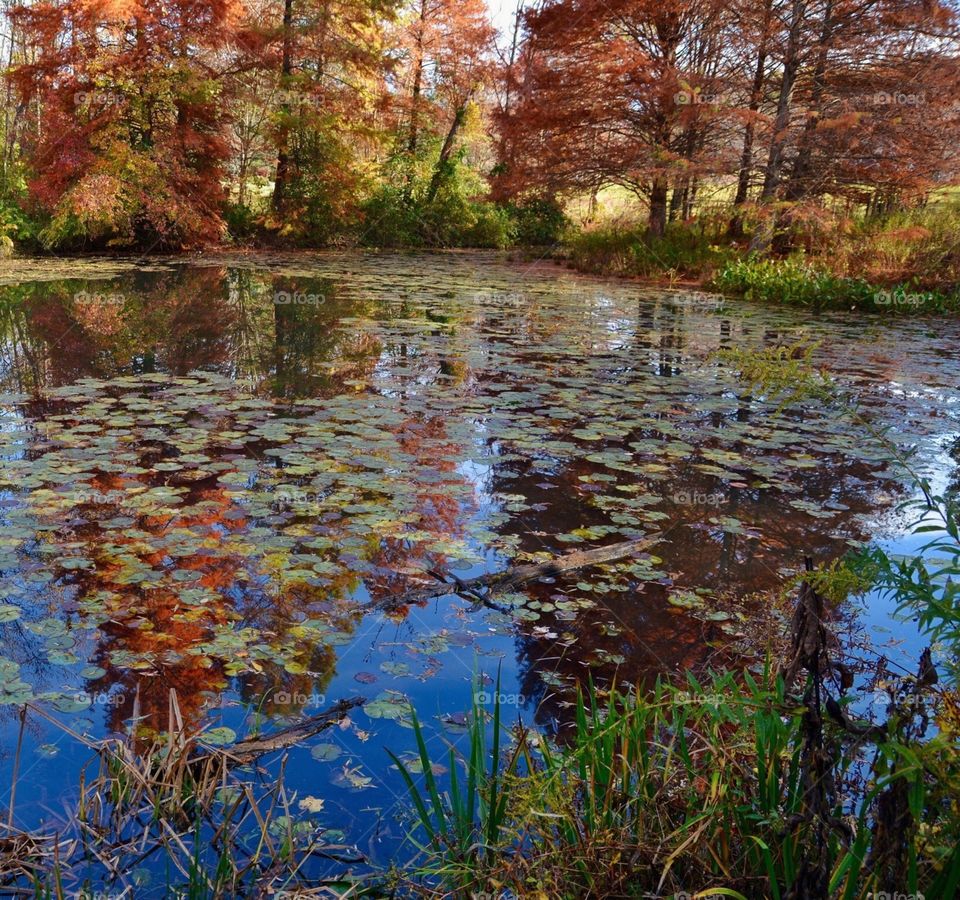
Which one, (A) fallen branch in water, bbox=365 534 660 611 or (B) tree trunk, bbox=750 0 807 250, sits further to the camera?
(B) tree trunk, bbox=750 0 807 250

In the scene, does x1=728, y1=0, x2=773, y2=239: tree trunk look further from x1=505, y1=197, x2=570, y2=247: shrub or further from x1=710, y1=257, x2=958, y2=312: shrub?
x1=505, y1=197, x2=570, y2=247: shrub

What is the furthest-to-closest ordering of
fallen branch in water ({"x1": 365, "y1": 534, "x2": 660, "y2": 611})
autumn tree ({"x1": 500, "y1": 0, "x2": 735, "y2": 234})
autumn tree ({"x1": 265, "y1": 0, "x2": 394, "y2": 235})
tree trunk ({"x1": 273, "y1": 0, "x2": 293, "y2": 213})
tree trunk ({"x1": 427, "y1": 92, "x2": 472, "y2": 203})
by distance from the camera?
tree trunk ({"x1": 427, "y1": 92, "x2": 472, "y2": 203})
autumn tree ({"x1": 265, "y1": 0, "x2": 394, "y2": 235})
tree trunk ({"x1": 273, "y1": 0, "x2": 293, "y2": 213})
autumn tree ({"x1": 500, "y1": 0, "x2": 735, "y2": 234})
fallen branch in water ({"x1": 365, "y1": 534, "x2": 660, "y2": 611})

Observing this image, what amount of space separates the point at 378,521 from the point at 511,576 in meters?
0.80

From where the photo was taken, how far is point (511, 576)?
135 inches

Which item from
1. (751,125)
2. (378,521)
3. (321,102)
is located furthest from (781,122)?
(378,521)

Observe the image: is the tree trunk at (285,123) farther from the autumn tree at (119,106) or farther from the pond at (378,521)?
the pond at (378,521)

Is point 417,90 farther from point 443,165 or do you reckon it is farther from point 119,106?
point 119,106

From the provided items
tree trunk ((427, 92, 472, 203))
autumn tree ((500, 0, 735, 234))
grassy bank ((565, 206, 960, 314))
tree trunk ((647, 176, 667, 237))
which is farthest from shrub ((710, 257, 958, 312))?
tree trunk ((427, 92, 472, 203))

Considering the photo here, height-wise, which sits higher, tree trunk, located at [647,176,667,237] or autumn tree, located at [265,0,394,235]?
autumn tree, located at [265,0,394,235]

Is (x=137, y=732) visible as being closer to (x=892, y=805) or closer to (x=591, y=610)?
(x=591, y=610)

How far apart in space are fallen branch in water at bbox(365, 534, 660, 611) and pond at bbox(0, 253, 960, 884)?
0.16 feet

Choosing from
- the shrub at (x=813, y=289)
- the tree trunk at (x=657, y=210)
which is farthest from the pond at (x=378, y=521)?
the tree trunk at (x=657, y=210)

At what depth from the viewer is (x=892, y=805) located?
4.46 ft

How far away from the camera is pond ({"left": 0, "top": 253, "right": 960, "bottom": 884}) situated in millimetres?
2543
